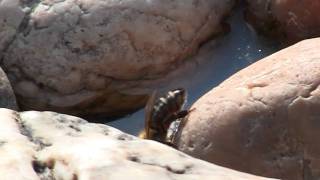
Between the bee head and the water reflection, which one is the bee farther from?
the water reflection

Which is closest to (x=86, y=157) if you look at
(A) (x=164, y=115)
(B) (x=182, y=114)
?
(B) (x=182, y=114)

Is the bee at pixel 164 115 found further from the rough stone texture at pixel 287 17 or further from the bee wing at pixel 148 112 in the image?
the rough stone texture at pixel 287 17

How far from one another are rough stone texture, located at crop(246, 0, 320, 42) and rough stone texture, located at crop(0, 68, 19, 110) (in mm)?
1387

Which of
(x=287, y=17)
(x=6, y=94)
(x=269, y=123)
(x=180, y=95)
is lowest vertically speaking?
(x=6, y=94)

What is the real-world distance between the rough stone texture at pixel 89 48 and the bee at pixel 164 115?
13.8 inches

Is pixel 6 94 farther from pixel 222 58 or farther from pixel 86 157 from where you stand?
pixel 86 157

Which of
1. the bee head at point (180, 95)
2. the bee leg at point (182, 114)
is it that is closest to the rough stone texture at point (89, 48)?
the bee head at point (180, 95)

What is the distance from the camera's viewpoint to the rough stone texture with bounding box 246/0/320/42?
13.1 feet

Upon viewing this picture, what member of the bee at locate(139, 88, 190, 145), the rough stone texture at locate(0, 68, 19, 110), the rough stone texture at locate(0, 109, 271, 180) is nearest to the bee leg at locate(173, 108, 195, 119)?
the bee at locate(139, 88, 190, 145)

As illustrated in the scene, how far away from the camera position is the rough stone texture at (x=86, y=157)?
1816 millimetres

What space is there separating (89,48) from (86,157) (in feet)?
7.36

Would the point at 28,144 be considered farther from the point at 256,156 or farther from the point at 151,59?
the point at 151,59

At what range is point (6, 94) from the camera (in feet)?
12.5

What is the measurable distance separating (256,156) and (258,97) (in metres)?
A: 0.23
